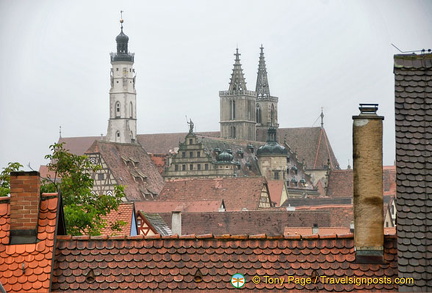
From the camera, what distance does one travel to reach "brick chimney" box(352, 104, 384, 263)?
47.2ft

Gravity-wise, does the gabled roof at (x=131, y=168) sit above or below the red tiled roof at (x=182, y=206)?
above

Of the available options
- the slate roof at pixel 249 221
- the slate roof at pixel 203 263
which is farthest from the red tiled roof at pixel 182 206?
the slate roof at pixel 203 263

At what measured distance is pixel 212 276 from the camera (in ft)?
→ 47.4

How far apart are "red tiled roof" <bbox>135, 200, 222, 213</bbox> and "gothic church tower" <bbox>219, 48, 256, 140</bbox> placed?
83880mm

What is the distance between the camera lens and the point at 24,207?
14.6m

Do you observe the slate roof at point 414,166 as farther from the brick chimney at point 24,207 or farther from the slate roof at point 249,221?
the slate roof at point 249,221

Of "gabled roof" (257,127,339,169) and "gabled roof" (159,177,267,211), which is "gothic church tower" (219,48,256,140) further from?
"gabled roof" (159,177,267,211)

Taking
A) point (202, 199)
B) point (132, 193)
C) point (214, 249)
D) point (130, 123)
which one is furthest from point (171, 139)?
point (214, 249)

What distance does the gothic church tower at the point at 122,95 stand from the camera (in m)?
177

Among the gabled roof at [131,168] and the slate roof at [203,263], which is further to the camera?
the gabled roof at [131,168]

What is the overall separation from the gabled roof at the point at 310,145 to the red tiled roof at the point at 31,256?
530ft

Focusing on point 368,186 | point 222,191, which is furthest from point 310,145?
point 368,186

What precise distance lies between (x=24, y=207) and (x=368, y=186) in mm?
3512

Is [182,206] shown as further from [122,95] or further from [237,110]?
[237,110]
